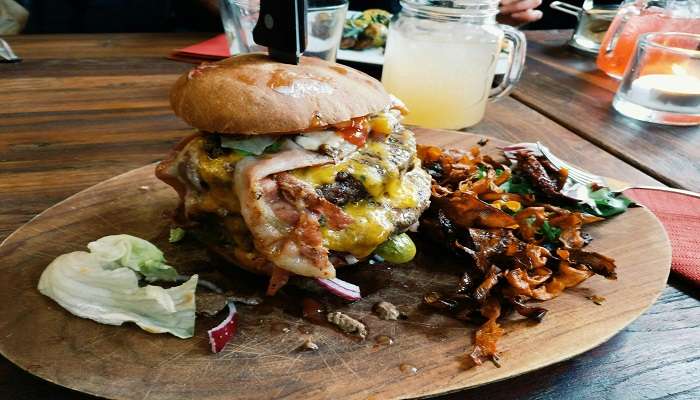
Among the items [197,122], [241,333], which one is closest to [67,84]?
[197,122]

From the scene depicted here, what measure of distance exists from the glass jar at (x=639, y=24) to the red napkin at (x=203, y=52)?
2.07 m

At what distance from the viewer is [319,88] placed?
128 centimetres

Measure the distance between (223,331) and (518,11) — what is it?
10.9ft

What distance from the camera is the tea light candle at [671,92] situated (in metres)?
2.36

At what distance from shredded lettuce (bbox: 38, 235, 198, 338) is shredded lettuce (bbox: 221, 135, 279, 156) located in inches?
12.3

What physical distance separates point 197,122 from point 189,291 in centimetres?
40

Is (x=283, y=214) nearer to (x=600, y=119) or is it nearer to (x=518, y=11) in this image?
(x=600, y=119)

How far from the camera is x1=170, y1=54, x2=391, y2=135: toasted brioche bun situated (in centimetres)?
121

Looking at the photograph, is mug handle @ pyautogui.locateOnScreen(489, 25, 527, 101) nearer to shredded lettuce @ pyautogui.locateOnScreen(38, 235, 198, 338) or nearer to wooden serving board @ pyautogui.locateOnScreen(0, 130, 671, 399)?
wooden serving board @ pyautogui.locateOnScreen(0, 130, 671, 399)

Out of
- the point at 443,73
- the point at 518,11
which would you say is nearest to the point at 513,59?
the point at 443,73

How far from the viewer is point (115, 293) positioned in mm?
1136

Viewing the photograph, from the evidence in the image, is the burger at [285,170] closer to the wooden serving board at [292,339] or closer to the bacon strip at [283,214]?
the bacon strip at [283,214]

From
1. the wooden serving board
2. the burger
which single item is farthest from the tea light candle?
the burger

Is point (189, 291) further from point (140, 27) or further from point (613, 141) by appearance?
point (140, 27)
